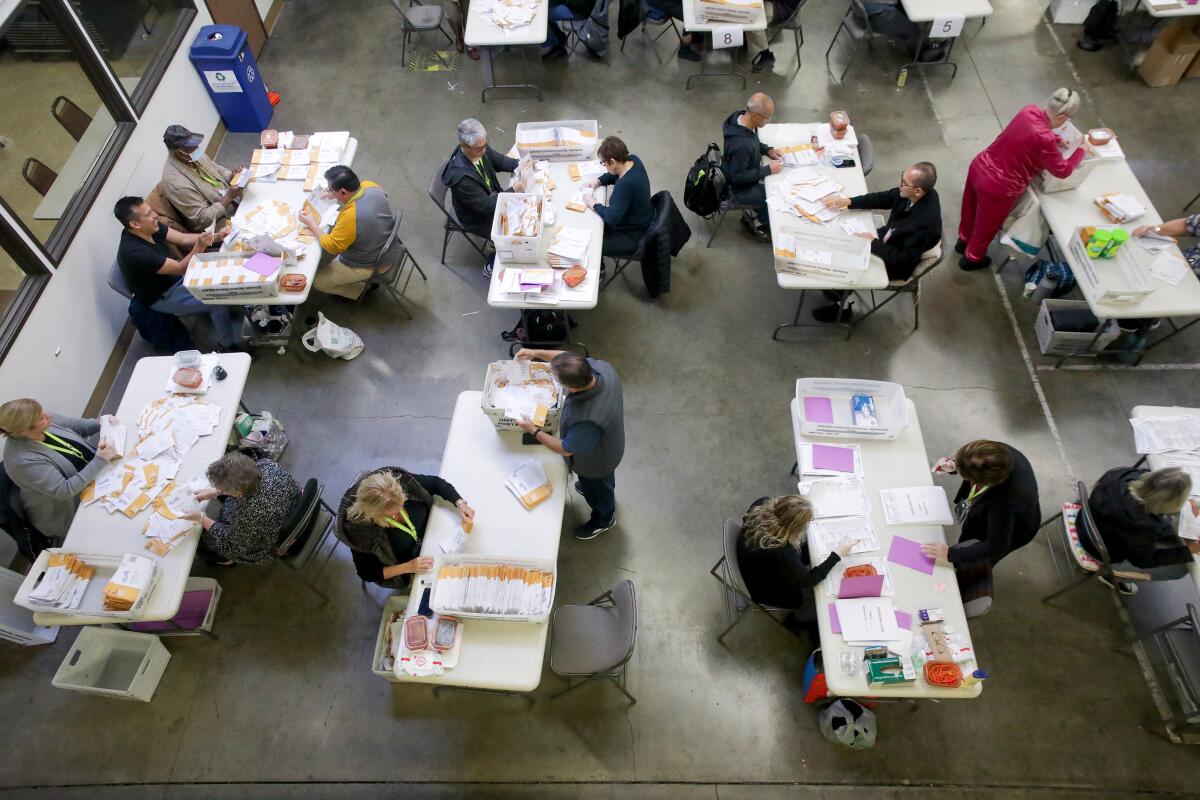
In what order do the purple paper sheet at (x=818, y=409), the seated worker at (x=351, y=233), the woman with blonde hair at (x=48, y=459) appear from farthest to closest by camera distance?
the seated worker at (x=351, y=233) → the purple paper sheet at (x=818, y=409) → the woman with blonde hair at (x=48, y=459)

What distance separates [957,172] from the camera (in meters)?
7.35

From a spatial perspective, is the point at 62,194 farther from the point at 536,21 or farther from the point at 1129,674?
the point at 1129,674

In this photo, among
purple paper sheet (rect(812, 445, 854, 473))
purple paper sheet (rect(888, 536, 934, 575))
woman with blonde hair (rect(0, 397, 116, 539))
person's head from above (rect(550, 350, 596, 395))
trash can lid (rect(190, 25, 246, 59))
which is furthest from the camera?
trash can lid (rect(190, 25, 246, 59))

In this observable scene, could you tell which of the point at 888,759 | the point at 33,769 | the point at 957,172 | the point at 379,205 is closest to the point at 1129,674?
the point at 888,759

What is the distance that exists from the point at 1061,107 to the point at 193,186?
281 inches

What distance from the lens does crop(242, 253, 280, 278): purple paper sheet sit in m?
5.50

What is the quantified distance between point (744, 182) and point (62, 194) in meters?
6.34

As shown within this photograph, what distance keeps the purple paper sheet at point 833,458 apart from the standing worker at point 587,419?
1.27 meters

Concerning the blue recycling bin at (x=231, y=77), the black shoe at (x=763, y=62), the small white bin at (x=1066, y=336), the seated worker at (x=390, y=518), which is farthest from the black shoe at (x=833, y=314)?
the blue recycling bin at (x=231, y=77)

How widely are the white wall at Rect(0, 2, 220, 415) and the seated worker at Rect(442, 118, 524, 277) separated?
2958 mm

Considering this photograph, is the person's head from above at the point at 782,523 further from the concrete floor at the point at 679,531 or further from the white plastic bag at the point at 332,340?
the white plastic bag at the point at 332,340

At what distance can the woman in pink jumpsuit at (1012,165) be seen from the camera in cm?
570

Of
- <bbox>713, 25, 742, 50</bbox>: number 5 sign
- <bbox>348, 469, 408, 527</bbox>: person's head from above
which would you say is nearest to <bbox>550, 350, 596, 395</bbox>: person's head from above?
<bbox>348, 469, 408, 527</bbox>: person's head from above

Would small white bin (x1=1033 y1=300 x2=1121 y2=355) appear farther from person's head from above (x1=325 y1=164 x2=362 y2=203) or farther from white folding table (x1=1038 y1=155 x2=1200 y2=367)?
person's head from above (x1=325 y1=164 x2=362 y2=203)
